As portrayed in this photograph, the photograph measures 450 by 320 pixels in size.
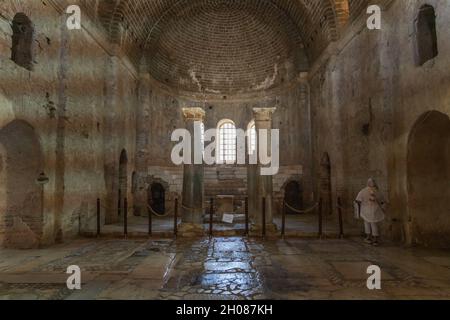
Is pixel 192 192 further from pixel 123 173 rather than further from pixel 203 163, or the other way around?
pixel 123 173

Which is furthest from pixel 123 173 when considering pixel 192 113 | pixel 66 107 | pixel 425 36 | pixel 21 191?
pixel 425 36

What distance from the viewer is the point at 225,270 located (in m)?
6.08

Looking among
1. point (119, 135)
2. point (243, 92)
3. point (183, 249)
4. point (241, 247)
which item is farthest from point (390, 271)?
point (243, 92)

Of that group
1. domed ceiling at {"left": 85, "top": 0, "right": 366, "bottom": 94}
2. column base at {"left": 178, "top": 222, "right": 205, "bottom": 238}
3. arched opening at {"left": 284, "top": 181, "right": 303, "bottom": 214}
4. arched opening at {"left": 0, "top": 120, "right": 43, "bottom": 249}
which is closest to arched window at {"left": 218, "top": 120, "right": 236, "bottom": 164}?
domed ceiling at {"left": 85, "top": 0, "right": 366, "bottom": 94}

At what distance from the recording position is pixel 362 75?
10.4 m

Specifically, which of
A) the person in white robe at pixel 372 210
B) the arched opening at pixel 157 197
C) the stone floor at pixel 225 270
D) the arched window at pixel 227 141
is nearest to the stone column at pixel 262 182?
the stone floor at pixel 225 270

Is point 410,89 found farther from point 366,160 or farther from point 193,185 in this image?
point 193,185

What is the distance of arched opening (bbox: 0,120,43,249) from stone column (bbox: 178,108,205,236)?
3.86 meters

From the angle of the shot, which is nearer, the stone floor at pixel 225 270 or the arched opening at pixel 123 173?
the stone floor at pixel 225 270

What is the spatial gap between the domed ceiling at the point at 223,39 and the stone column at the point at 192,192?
16.6 ft

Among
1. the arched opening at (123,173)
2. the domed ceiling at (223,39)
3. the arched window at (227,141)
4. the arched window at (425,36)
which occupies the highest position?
the domed ceiling at (223,39)

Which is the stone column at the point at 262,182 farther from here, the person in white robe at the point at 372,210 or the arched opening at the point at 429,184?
the arched opening at the point at 429,184

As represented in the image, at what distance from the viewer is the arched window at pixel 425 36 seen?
24.6 feet

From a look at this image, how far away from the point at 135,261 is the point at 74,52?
670 centimetres
